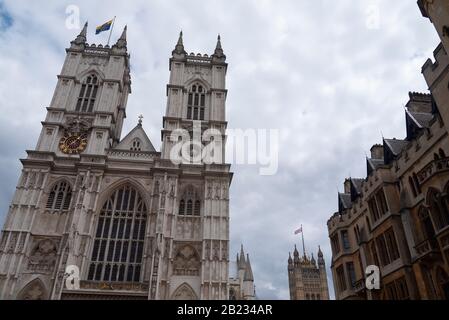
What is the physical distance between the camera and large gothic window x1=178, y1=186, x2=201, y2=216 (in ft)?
105

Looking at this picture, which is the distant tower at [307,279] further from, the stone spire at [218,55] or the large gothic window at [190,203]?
the stone spire at [218,55]

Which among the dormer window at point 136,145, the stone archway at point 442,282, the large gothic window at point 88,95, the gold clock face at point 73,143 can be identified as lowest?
the stone archway at point 442,282

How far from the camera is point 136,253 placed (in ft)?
96.3

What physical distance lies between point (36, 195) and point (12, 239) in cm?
414

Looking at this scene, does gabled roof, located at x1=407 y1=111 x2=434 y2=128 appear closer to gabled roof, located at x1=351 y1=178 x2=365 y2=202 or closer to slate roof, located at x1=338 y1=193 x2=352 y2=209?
gabled roof, located at x1=351 y1=178 x2=365 y2=202

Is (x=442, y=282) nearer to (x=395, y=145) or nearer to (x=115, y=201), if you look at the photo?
(x=395, y=145)

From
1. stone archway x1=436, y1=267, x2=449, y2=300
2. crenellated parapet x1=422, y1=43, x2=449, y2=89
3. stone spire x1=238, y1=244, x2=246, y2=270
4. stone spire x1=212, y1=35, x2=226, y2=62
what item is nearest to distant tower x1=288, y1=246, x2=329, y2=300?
stone spire x1=238, y1=244, x2=246, y2=270

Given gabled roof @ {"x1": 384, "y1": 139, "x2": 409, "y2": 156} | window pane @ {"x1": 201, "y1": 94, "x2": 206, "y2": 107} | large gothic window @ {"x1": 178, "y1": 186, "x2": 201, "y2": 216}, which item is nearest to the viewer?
gabled roof @ {"x1": 384, "y1": 139, "x2": 409, "y2": 156}

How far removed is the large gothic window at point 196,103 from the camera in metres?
38.3

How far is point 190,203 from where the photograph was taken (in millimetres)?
32531

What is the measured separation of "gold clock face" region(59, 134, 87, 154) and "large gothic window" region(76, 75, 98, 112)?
142 inches

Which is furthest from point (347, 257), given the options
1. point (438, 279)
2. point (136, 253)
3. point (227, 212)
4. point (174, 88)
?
point (174, 88)

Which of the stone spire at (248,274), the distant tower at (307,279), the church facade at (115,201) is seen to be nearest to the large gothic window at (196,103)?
the church facade at (115,201)

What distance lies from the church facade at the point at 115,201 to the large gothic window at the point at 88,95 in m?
0.12
